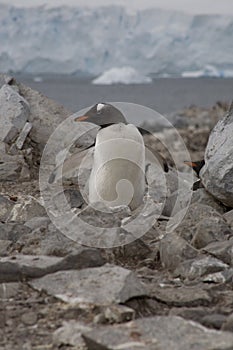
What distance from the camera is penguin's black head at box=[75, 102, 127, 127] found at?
5016 millimetres

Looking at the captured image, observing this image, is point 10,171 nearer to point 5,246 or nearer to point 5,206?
point 5,206

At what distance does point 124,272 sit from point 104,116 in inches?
105

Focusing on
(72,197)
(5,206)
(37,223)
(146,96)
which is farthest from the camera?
(146,96)

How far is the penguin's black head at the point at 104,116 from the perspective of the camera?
5.02 m

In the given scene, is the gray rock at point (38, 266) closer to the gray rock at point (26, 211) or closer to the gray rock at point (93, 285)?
the gray rock at point (93, 285)

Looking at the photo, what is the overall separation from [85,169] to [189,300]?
8.88ft

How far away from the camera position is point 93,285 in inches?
98.7

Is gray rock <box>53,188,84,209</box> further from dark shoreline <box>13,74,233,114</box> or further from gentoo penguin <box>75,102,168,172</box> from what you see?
dark shoreline <box>13,74,233,114</box>

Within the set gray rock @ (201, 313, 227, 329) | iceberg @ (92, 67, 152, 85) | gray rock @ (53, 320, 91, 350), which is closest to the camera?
gray rock @ (53, 320, 91, 350)

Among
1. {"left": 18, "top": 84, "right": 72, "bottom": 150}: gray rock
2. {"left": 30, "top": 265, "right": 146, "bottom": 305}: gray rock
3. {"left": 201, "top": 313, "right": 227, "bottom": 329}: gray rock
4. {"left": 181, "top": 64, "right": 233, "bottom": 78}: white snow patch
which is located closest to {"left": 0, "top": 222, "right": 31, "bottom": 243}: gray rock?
{"left": 30, "top": 265, "right": 146, "bottom": 305}: gray rock

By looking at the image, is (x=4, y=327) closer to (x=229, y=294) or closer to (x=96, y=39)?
(x=229, y=294)

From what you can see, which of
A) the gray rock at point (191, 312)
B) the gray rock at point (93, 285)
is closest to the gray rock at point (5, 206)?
the gray rock at point (93, 285)

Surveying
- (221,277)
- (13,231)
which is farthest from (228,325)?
(13,231)

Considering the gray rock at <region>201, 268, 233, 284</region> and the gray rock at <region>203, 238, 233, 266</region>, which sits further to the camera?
the gray rock at <region>203, 238, 233, 266</region>
